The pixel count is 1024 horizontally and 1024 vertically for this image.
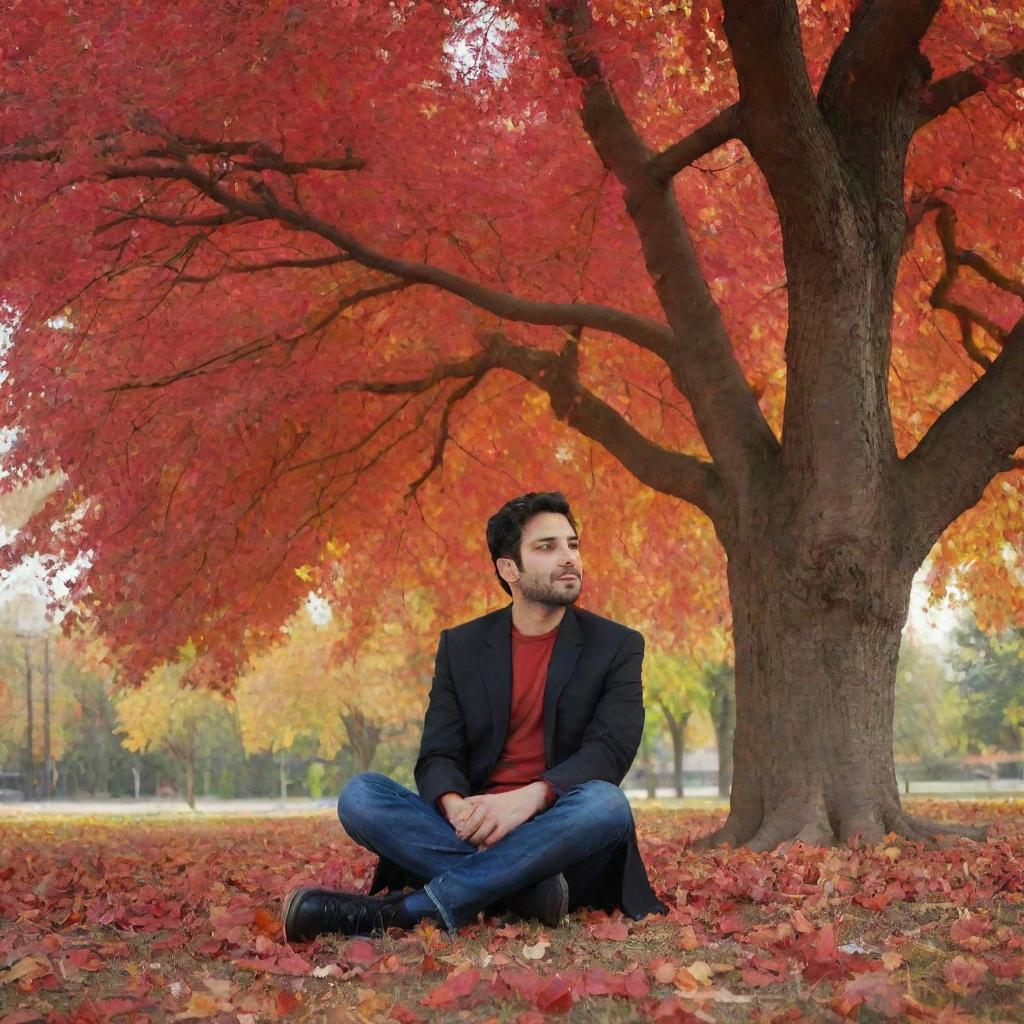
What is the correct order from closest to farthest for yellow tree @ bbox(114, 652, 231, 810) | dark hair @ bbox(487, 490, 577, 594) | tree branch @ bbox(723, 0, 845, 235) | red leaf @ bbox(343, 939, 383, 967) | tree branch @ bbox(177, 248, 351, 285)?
red leaf @ bbox(343, 939, 383, 967) < dark hair @ bbox(487, 490, 577, 594) < tree branch @ bbox(723, 0, 845, 235) < tree branch @ bbox(177, 248, 351, 285) < yellow tree @ bbox(114, 652, 231, 810)

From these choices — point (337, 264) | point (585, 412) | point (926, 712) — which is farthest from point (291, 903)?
point (926, 712)

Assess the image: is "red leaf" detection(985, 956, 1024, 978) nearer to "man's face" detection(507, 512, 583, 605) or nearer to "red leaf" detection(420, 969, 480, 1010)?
"red leaf" detection(420, 969, 480, 1010)

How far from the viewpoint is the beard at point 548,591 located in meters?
4.98

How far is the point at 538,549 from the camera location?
505 cm

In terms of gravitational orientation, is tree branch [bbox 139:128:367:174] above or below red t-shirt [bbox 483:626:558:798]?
above

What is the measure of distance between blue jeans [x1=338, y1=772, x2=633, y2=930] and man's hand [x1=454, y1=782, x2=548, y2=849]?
3 centimetres

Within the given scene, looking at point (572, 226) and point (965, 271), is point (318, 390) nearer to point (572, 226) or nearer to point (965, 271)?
point (572, 226)

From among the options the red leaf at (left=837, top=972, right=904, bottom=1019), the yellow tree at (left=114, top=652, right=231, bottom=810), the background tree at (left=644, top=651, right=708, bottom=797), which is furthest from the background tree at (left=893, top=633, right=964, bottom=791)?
the red leaf at (left=837, top=972, right=904, bottom=1019)

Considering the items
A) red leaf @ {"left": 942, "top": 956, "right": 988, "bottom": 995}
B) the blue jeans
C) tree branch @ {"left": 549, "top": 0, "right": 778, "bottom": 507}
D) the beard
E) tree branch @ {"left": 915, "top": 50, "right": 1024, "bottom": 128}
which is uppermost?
tree branch @ {"left": 915, "top": 50, "right": 1024, "bottom": 128}

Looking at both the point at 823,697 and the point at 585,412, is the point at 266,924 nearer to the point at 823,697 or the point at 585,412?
the point at 823,697

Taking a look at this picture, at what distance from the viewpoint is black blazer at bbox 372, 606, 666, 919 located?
4.98 meters

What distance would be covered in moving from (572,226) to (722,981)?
9157 mm

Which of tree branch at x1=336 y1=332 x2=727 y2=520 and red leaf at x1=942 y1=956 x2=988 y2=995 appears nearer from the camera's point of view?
red leaf at x1=942 y1=956 x2=988 y2=995

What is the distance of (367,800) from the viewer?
4945mm
